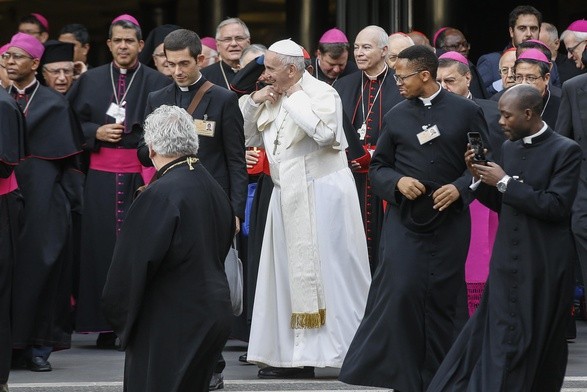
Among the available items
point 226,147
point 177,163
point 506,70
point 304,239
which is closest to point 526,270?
point 177,163

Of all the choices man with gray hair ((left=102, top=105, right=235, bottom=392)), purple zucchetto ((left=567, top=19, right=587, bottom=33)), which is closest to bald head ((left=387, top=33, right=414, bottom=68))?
purple zucchetto ((left=567, top=19, right=587, bottom=33))

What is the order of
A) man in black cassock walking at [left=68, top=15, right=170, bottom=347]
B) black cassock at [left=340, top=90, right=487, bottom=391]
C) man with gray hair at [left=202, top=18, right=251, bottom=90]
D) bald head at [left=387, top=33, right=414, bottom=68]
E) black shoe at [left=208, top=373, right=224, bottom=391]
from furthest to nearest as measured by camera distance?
man with gray hair at [left=202, top=18, right=251, bottom=90], bald head at [left=387, top=33, right=414, bottom=68], man in black cassock walking at [left=68, top=15, right=170, bottom=347], black shoe at [left=208, top=373, right=224, bottom=391], black cassock at [left=340, top=90, right=487, bottom=391]

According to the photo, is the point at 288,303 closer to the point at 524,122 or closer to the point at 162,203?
the point at 524,122

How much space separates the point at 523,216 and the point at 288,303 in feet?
7.53

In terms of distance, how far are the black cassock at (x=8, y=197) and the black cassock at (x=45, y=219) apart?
906mm

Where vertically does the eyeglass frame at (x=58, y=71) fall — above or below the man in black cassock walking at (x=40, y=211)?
above

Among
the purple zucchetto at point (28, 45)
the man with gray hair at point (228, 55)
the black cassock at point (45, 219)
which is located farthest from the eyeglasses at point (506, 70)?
the purple zucchetto at point (28, 45)

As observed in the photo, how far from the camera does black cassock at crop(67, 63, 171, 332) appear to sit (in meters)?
11.7

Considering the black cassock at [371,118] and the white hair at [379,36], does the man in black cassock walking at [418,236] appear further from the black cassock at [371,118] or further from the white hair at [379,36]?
the white hair at [379,36]

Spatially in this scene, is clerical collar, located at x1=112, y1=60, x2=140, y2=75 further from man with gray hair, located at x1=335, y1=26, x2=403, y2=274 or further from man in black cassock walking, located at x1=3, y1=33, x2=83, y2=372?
man with gray hair, located at x1=335, y1=26, x2=403, y2=274

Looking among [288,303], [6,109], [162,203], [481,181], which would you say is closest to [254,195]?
[288,303]

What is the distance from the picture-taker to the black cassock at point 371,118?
11664 millimetres

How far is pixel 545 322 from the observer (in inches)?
332

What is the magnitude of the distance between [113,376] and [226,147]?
1.56 meters
